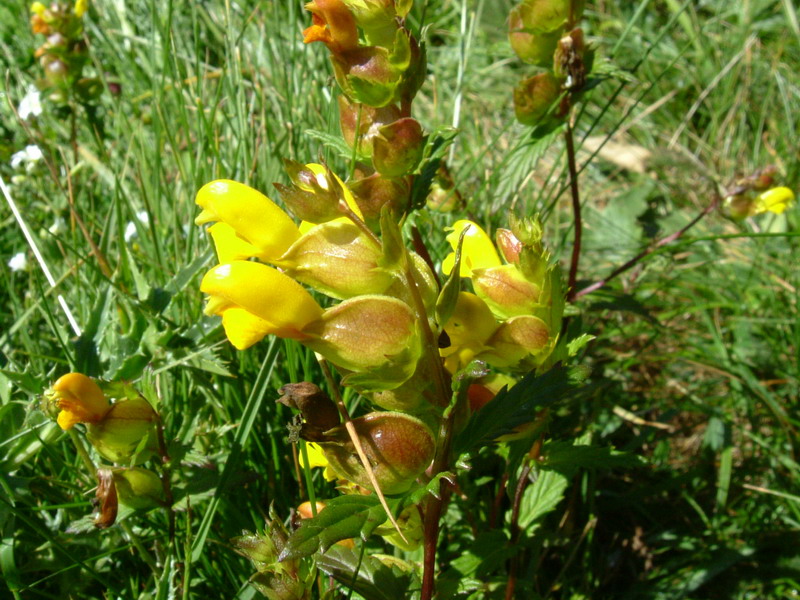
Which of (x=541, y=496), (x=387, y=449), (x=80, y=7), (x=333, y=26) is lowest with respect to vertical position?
(x=541, y=496)

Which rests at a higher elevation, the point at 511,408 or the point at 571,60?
the point at 571,60

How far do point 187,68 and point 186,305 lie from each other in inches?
43.1

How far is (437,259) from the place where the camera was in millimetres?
1390

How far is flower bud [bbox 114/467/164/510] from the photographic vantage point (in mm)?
879

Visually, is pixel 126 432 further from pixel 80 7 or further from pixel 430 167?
pixel 80 7

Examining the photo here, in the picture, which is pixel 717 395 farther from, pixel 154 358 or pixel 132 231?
pixel 132 231

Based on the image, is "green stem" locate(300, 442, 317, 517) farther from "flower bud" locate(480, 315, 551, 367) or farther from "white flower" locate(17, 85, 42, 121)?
"white flower" locate(17, 85, 42, 121)

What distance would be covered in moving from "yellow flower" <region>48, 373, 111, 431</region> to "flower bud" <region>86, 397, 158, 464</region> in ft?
0.04

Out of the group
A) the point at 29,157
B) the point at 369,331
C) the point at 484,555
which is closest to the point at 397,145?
the point at 369,331

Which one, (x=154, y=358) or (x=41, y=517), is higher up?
(x=154, y=358)

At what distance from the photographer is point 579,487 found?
4.12 ft

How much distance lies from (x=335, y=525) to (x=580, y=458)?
1.24 feet

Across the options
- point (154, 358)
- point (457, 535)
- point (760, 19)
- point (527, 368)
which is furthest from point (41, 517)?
point (760, 19)

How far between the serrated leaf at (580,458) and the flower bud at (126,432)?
48 cm
